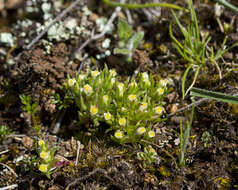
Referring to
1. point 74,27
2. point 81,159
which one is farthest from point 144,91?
point 74,27

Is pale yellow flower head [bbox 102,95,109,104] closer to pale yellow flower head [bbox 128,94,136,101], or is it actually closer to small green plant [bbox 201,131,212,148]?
pale yellow flower head [bbox 128,94,136,101]

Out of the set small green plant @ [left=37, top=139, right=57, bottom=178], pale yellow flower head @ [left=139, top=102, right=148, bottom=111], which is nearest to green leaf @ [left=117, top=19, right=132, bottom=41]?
pale yellow flower head @ [left=139, top=102, right=148, bottom=111]

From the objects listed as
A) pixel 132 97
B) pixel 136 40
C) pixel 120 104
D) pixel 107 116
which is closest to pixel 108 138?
pixel 107 116

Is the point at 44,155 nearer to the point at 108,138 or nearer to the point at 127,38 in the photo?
the point at 108,138

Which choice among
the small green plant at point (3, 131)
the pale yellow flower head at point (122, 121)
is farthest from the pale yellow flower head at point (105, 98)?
the small green plant at point (3, 131)

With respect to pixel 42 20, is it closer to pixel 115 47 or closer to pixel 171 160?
pixel 115 47
